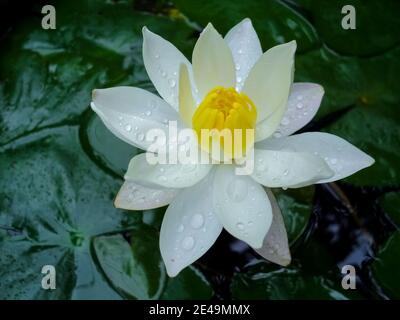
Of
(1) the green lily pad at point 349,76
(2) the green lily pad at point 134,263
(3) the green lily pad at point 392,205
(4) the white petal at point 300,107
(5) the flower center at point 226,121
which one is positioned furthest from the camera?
(1) the green lily pad at point 349,76

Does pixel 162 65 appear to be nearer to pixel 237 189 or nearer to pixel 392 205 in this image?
pixel 237 189

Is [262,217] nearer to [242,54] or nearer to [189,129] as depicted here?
[189,129]

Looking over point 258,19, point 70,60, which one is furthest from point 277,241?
point 70,60

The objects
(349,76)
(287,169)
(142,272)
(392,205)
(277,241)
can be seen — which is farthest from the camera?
(349,76)

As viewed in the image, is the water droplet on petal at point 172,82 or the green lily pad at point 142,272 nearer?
the water droplet on petal at point 172,82

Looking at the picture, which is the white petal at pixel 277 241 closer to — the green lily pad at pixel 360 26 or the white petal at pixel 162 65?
the white petal at pixel 162 65

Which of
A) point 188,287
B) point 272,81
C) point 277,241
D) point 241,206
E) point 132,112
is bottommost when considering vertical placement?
point 188,287

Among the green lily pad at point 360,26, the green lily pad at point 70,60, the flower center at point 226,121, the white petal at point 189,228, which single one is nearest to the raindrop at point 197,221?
the white petal at point 189,228
